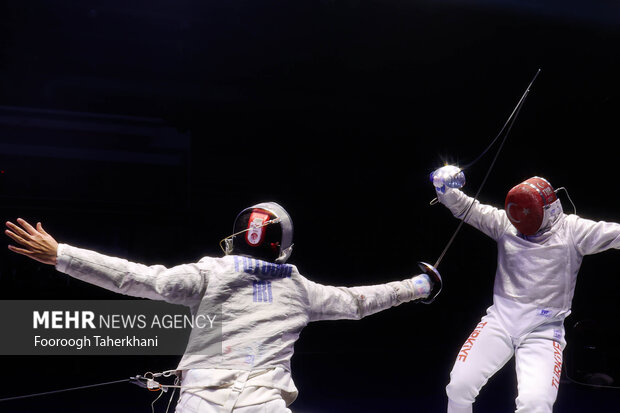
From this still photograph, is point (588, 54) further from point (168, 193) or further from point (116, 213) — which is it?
point (116, 213)

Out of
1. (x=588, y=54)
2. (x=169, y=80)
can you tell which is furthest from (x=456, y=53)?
(x=169, y=80)

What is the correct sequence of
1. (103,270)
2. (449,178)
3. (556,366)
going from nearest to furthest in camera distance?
(103,270)
(556,366)
(449,178)

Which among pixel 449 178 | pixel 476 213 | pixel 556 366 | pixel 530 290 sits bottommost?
pixel 556 366

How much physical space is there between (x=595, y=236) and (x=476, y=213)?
54 centimetres

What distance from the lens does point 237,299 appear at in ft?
6.52

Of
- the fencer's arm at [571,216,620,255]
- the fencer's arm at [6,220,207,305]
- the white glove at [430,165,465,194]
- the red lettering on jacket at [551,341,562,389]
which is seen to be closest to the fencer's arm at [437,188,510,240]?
the white glove at [430,165,465,194]

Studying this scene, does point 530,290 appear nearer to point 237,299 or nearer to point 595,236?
point 595,236

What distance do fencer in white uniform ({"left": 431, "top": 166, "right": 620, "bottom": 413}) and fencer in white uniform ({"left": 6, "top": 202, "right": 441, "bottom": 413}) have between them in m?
0.82

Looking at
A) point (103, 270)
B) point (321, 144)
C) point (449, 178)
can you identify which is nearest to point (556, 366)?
point (449, 178)

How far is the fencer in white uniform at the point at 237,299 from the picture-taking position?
6.09ft

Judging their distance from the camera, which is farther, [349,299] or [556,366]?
[556,366]

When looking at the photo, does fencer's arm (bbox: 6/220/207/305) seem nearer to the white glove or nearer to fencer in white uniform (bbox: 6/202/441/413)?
fencer in white uniform (bbox: 6/202/441/413)

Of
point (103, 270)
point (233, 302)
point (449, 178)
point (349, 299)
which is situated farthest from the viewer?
point (449, 178)

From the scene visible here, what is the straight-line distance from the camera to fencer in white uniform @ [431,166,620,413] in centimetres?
262
